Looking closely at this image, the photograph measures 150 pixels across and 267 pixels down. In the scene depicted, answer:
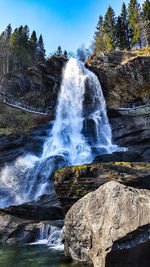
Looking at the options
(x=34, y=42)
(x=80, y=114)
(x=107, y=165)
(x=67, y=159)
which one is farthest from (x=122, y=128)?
(x=34, y=42)

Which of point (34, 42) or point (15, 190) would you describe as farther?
point (34, 42)

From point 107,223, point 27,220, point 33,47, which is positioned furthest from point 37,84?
point 107,223

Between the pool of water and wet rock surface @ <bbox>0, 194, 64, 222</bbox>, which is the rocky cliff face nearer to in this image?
wet rock surface @ <bbox>0, 194, 64, 222</bbox>

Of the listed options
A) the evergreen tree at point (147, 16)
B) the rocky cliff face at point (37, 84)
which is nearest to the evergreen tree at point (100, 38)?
the evergreen tree at point (147, 16)

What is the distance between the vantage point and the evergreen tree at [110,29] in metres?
49.1

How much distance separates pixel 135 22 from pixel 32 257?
170ft

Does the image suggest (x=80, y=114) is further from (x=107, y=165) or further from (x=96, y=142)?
(x=107, y=165)

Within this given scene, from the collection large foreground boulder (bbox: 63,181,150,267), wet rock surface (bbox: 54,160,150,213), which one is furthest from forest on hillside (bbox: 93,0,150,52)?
large foreground boulder (bbox: 63,181,150,267)

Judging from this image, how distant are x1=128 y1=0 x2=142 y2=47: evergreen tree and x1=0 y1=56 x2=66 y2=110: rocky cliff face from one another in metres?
20.2

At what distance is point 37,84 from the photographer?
4459cm

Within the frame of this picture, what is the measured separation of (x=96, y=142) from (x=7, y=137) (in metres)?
10.5

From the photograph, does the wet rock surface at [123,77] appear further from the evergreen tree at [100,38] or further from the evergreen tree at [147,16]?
the evergreen tree at [100,38]

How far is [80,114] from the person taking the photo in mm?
32469

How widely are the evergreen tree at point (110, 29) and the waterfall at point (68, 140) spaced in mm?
18601
